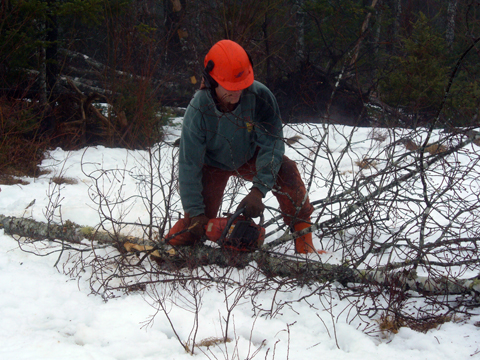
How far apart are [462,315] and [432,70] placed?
23.1 ft

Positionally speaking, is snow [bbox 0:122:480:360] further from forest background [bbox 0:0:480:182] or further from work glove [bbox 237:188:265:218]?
forest background [bbox 0:0:480:182]

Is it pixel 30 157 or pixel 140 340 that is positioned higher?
pixel 30 157

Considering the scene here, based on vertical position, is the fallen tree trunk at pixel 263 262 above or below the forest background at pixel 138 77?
below

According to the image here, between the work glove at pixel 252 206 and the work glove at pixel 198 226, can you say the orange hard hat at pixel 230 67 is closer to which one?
the work glove at pixel 252 206

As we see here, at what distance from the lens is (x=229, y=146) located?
9.12ft

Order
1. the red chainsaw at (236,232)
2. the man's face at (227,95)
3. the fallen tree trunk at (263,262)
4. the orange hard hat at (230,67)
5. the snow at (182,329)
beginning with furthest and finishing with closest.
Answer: the man's face at (227,95) < the orange hard hat at (230,67) < the red chainsaw at (236,232) < the fallen tree trunk at (263,262) < the snow at (182,329)

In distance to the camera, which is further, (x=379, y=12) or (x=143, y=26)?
(x=379, y=12)

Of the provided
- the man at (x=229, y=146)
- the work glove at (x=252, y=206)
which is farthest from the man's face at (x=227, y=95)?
the work glove at (x=252, y=206)

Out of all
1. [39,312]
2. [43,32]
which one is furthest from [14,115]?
[39,312]

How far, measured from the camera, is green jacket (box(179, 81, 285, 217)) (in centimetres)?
265

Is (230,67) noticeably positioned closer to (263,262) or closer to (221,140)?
(221,140)

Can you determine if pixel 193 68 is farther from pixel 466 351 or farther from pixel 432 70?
pixel 466 351

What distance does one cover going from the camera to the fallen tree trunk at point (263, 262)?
2.06 meters

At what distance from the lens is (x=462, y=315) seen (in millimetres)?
1913
